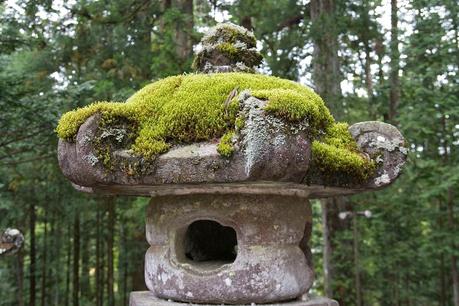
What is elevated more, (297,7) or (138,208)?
(297,7)

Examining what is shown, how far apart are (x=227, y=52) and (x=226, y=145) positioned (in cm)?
131

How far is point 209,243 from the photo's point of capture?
456 centimetres

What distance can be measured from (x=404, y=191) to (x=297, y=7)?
4.73 metres

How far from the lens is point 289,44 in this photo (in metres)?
10.5

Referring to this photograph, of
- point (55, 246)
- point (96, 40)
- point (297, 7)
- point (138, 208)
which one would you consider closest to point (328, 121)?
point (138, 208)

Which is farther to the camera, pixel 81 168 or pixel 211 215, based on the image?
pixel 211 215

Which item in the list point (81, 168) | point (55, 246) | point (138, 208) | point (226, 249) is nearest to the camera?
point (81, 168)

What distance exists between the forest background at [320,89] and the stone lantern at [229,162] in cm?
416

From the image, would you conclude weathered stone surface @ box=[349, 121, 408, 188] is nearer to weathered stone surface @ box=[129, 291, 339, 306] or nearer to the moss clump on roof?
the moss clump on roof

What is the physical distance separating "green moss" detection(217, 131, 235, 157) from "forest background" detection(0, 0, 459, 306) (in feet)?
16.3

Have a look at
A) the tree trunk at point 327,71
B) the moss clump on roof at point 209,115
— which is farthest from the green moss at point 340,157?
the tree trunk at point 327,71

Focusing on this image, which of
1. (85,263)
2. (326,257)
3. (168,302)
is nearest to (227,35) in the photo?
(168,302)

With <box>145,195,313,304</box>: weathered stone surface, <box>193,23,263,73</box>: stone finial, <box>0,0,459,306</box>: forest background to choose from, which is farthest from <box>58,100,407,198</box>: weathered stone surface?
<box>0,0,459,306</box>: forest background

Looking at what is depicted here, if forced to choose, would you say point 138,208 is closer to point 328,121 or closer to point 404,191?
point 404,191
